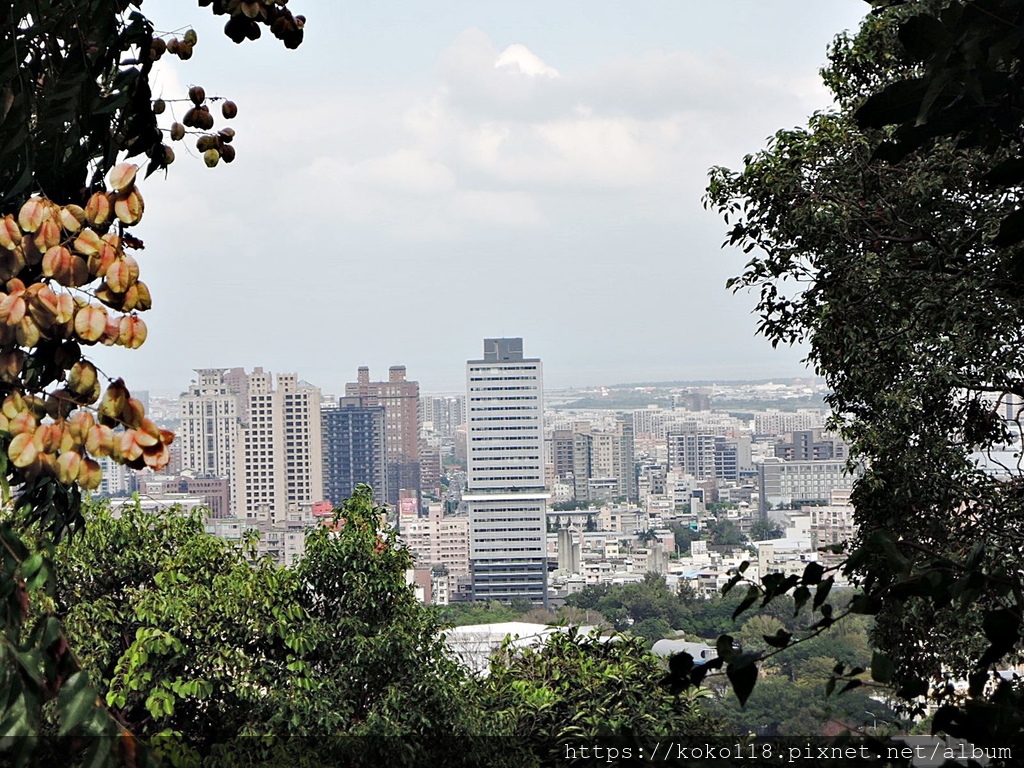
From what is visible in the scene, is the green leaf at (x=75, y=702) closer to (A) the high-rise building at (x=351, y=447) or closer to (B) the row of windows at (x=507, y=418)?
(B) the row of windows at (x=507, y=418)

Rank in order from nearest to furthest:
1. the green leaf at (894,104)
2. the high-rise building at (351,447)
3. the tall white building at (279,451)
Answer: the green leaf at (894,104)
the tall white building at (279,451)
the high-rise building at (351,447)

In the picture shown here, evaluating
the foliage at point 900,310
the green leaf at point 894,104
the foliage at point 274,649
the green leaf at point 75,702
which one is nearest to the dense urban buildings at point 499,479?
the foliage at point 274,649

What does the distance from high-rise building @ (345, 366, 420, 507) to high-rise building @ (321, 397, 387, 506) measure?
0.27 metres

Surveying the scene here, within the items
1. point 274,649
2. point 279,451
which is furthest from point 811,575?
point 279,451

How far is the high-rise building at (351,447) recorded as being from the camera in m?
18.3

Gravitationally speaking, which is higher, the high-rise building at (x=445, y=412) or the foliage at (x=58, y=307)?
the foliage at (x=58, y=307)

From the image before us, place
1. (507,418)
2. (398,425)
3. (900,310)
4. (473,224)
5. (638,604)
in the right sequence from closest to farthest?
(900,310) < (638,604) < (507,418) < (398,425) < (473,224)

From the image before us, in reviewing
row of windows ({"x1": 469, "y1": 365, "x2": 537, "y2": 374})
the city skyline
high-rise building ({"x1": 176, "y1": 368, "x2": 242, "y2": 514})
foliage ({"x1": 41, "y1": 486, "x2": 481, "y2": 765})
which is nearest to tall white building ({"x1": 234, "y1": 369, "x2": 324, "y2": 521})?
high-rise building ({"x1": 176, "y1": 368, "x2": 242, "y2": 514})

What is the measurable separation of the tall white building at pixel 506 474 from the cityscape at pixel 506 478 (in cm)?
3

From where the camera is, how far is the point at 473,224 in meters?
33.8

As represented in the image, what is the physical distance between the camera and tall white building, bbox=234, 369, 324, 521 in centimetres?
1575

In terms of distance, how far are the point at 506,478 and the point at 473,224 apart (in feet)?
59.7

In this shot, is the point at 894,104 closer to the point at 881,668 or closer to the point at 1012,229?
the point at 1012,229

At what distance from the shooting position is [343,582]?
3367mm
